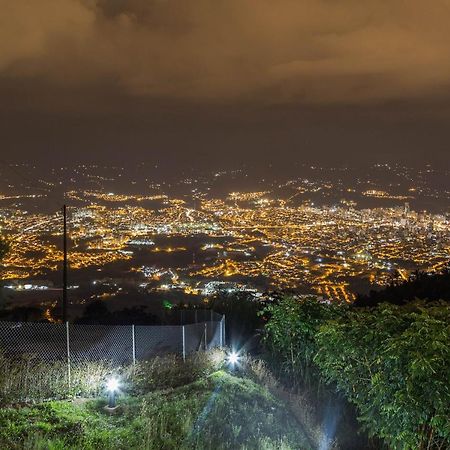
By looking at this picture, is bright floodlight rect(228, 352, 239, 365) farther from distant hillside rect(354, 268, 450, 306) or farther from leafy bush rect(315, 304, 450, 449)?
leafy bush rect(315, 304, 450, 449)

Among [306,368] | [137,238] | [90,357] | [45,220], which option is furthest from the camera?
[137,238]

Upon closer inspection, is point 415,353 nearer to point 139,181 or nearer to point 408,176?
point 139,181

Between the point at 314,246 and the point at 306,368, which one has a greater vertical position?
the point at 314,246

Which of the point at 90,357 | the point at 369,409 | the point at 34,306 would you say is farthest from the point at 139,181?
the point at 369,409

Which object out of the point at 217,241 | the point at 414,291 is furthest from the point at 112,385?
the point at 217,241

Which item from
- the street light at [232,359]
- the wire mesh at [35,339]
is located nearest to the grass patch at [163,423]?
the street light at [232,359]

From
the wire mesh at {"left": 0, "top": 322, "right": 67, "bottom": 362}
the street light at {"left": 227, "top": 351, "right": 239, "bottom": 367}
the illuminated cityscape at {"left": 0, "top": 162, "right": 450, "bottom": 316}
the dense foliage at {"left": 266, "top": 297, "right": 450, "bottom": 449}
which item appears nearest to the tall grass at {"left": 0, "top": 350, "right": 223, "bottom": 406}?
the street light at {"left": 227, "top": 351, "right": 239, "bottom": 367}
